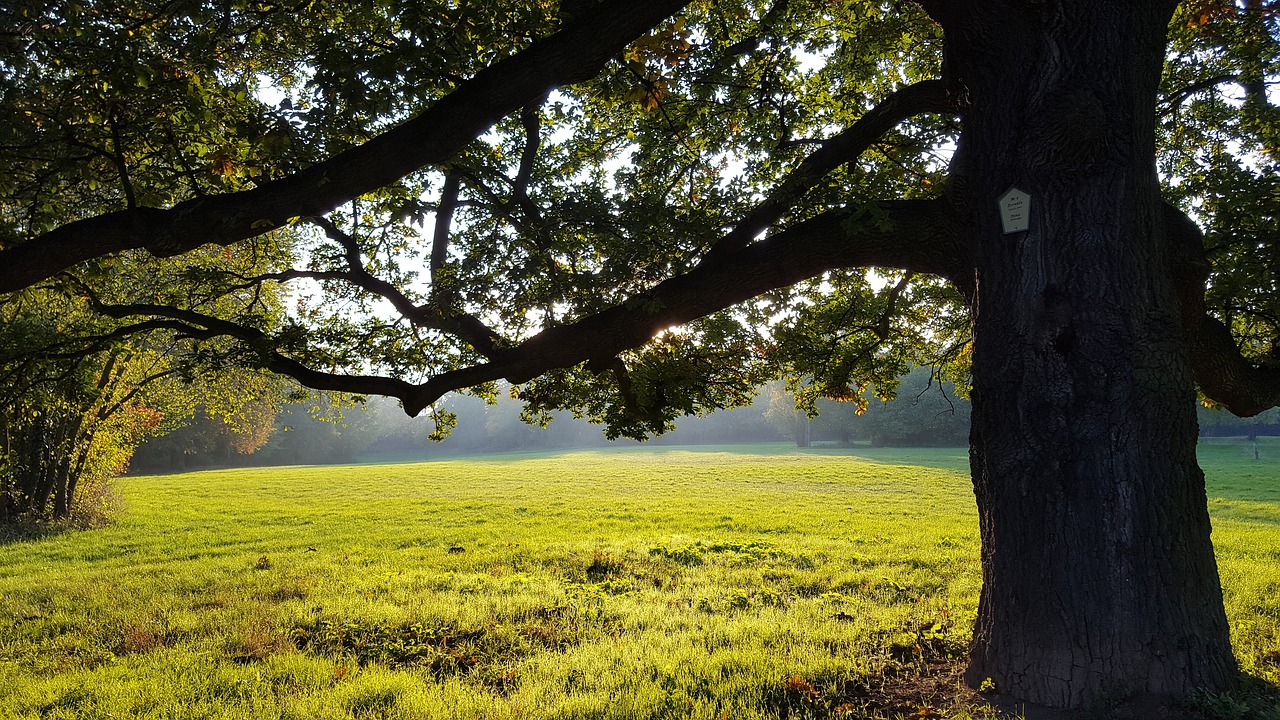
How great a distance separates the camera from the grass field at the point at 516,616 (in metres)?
4.85

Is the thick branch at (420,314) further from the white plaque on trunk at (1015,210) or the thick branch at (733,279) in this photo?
the white plaque on trunk at (1015,210)

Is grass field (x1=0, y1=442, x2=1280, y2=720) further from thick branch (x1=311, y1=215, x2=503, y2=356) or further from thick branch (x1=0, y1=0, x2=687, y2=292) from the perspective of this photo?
thick branch (x1=0, y1=0, x2=687, y2=292)

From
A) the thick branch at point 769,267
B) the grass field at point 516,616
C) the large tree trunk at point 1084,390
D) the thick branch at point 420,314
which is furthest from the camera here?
the thick branch at point 420,314

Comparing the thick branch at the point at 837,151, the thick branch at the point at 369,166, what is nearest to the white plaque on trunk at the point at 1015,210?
the thick branch at the point at 837,151

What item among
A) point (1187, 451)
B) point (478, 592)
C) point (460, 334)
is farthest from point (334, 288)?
point (1187, 451)

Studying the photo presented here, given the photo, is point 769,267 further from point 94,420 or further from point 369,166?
point 94,420

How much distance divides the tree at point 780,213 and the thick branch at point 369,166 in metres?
0.02

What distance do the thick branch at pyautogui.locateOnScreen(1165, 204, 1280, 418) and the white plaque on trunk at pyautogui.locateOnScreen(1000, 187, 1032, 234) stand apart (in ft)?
4.61

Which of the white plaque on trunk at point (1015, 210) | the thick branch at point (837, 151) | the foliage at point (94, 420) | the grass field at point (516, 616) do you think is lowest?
the grass field at point (516, 616)

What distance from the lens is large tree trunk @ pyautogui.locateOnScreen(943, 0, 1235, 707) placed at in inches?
152

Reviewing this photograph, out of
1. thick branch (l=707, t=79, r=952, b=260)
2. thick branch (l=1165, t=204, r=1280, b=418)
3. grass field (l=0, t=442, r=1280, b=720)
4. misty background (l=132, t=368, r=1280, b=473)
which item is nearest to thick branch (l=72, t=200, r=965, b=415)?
thick branch (l=707, t=79, r=952, b=260)

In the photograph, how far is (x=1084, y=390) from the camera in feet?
13.1

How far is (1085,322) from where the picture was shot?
13.2 ft

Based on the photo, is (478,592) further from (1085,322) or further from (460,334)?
(1085,322)
